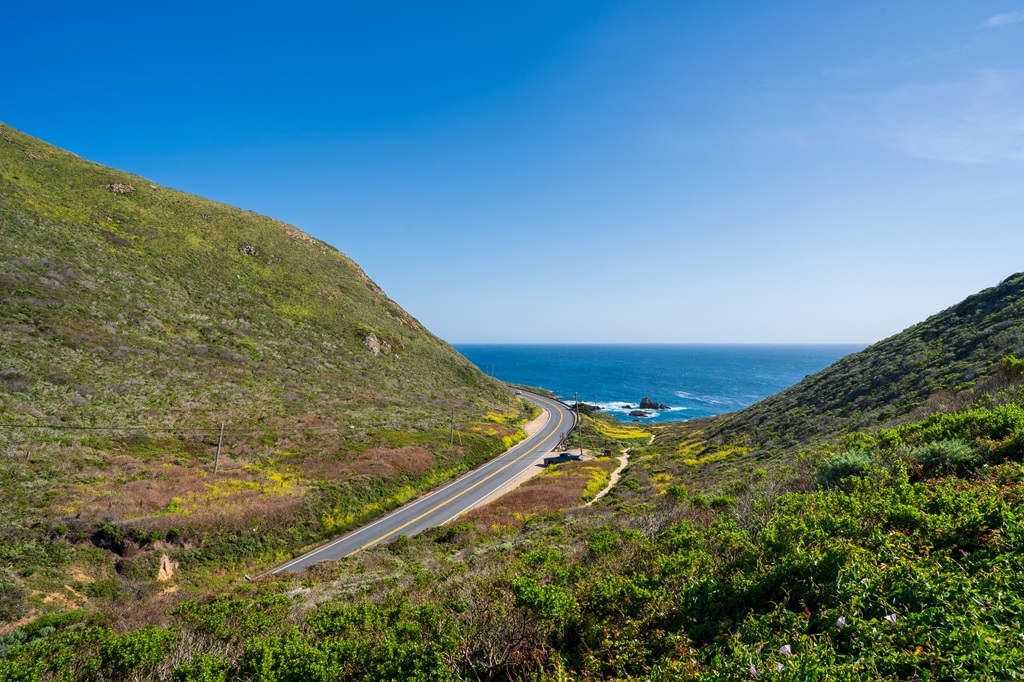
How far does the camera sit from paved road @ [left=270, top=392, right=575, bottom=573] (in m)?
27.9

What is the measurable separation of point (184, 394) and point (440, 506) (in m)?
30.3

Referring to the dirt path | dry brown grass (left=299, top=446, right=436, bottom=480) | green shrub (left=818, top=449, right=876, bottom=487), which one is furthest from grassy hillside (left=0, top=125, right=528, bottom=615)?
green shrub (left=818, top=449, right=876, bottom=487)

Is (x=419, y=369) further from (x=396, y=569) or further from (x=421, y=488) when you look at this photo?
(x=396, y=569)

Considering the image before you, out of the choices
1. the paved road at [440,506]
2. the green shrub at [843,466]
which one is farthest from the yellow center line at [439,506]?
the green shrub at [843,466]

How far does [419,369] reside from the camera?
247 ft

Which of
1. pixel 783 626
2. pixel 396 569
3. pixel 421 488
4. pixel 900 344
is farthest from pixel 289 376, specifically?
pixel 900 344

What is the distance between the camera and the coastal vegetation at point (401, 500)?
5988 mm

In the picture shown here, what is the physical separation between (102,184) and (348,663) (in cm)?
10421

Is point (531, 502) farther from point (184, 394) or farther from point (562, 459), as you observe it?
point (184, 394)

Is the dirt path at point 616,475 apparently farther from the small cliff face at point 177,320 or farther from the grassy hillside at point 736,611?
the small cliff face at point 177,320

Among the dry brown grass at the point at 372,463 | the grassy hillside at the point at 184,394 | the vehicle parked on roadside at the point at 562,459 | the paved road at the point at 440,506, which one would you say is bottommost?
the vehicle parked on roadside at the point at 562,459

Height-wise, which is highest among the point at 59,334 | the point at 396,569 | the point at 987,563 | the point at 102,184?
the point at 102,184

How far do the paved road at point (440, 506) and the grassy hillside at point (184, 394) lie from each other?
172cm

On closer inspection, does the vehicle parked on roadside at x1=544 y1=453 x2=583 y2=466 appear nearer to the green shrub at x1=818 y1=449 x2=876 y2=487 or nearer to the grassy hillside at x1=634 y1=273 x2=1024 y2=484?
the grassy hillside at x1=634 y1=273 x2=1024 y2=484
